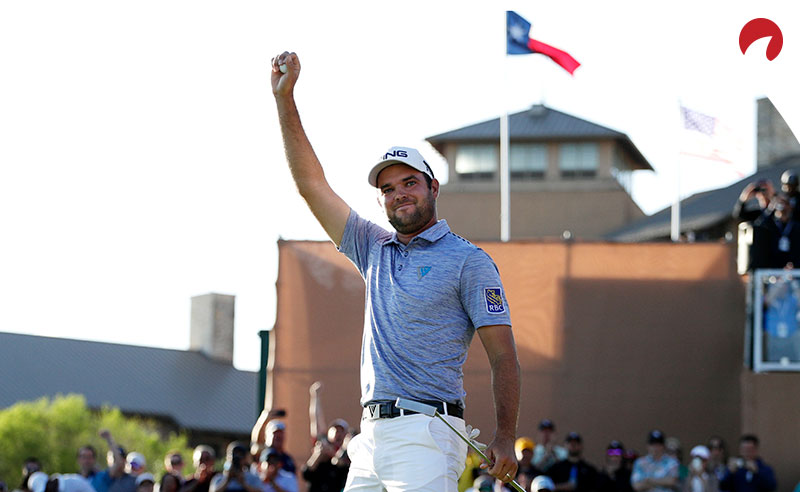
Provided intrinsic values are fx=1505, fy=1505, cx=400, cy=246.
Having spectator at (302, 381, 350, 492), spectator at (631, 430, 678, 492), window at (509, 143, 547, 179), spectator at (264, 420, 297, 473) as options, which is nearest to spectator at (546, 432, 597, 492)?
spectator at (631, 430, 678, 492)

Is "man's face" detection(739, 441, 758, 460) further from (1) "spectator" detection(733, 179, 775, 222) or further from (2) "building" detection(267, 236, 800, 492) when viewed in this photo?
(2) "building" detection(267, 236, 800, 492)

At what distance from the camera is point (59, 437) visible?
172 feet

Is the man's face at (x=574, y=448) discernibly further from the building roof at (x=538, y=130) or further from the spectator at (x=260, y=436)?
the building roof at (x=538, y=130)

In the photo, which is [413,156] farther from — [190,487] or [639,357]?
[639,357]

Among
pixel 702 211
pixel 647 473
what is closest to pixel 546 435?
pixel 647 473

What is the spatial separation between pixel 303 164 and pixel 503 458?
63.4 inches

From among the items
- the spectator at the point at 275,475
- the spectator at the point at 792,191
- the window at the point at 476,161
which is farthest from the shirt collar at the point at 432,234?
the window at the point at 476,161

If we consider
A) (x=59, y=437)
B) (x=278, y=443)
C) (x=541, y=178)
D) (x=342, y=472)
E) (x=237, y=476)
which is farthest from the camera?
(x=59, y=437)

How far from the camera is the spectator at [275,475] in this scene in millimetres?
13859

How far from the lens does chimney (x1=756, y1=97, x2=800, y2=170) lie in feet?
143

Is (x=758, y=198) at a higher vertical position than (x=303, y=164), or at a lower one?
higher

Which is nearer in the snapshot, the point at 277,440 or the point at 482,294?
the point at 482,294

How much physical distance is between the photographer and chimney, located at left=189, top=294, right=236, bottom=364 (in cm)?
5784

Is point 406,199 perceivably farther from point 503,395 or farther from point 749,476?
point 749,476
